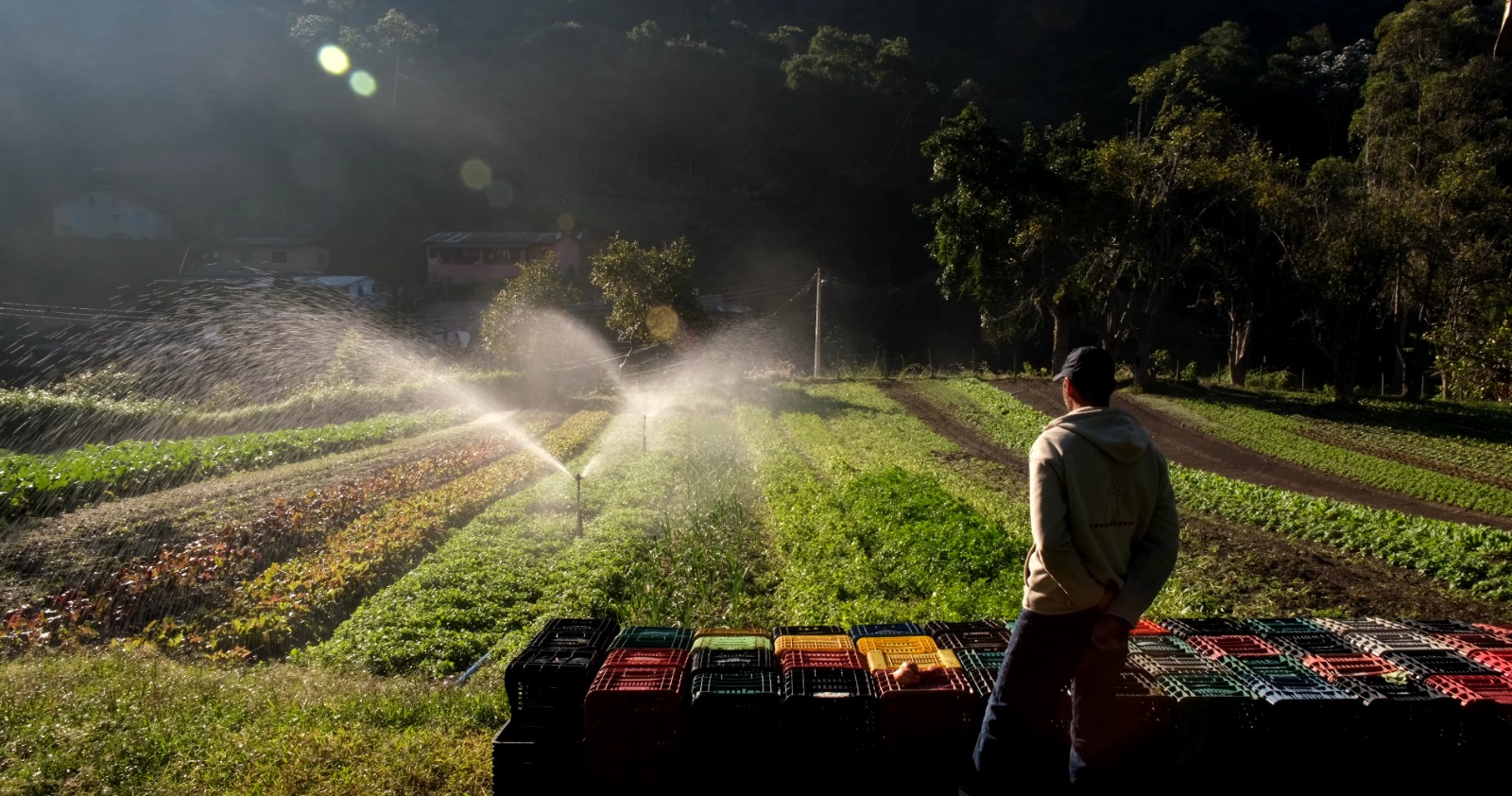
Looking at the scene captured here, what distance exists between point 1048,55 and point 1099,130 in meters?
16.0

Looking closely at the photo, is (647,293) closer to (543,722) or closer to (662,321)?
(662,321)

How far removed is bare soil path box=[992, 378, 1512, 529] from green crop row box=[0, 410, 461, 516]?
17993 millimetres

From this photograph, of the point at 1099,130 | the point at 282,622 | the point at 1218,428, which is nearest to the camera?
the point at 282,622

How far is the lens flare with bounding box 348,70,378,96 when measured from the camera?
74812mm

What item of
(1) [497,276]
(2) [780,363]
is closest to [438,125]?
(1) [497,276]

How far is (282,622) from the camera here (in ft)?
31.0

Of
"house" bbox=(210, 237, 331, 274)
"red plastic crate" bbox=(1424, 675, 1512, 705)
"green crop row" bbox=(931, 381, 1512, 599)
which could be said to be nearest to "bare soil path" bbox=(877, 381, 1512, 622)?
"green crop row" bbox=(931, 381, 1512, 599)

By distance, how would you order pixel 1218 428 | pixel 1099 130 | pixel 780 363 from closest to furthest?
pixel 1218 428, pixel 780 363, pixel 1099 130

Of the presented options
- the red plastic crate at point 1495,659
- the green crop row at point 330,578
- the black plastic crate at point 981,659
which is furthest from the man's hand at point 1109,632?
the green crop row at point 330,578

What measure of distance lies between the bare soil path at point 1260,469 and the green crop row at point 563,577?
7.35 meters

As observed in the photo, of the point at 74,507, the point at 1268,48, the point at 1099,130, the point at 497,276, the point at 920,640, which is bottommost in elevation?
the point at 74,507

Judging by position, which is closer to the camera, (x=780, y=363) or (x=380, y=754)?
(x=380, y=754)

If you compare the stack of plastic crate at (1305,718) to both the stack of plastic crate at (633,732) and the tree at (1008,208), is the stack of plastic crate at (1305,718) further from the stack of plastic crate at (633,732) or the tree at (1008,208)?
the tree at (1008,208)

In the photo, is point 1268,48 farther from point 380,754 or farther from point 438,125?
point 380,754
